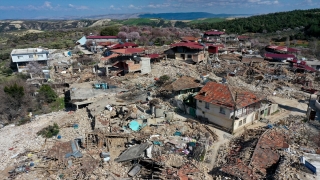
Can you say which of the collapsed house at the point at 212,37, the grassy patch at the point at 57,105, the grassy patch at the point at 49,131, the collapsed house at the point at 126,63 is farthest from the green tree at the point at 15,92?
the collapsed house at the point at 212,37

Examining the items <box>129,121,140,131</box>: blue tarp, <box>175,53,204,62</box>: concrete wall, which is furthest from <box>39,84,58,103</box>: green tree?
<box>175,53,204,62</box>: concrete wall

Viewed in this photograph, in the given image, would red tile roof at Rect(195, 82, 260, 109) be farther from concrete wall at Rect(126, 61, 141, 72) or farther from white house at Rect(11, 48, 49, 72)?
white house at Rect(11, 48, 49, 72)

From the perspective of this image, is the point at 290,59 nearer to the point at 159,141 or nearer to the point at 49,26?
the point at 159,141

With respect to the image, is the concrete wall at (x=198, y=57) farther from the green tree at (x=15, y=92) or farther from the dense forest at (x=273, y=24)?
the dense forest at (x=273, y=24)

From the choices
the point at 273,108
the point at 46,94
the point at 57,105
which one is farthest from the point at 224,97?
the point at 46,94

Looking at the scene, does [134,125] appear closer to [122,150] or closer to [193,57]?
[122,150]

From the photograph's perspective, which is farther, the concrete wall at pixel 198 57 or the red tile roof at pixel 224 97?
the concrete wall at pixel 198 57
